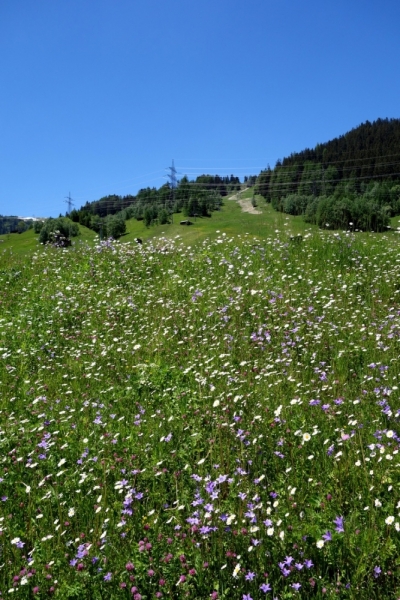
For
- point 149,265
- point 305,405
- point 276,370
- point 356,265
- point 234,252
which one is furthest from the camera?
point 149,265

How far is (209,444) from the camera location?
448 cm

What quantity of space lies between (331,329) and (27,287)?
868 centimetres

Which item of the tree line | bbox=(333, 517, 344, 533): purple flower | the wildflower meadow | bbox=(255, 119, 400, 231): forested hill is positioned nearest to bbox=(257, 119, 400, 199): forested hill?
bbox=(255, 119, 400, 231): forested hill

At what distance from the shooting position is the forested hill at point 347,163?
130 meters

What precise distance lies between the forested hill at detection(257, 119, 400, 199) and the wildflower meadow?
393 ft

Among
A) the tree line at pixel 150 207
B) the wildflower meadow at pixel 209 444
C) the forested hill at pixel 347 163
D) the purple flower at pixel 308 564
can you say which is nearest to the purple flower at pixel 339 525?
the wildflower meadow at pixel 209 444

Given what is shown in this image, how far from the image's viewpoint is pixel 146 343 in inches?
303

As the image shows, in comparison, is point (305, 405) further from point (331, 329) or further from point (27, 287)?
point (27, 287)

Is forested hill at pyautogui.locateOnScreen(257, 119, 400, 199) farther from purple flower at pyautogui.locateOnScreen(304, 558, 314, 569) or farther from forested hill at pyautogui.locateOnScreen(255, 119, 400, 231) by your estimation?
purple flower at pyautogui.locateOnScreen(304, 558, 314, 569)

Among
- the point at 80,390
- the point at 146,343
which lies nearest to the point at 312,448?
the point at 80,390

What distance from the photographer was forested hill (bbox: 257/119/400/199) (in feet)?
426

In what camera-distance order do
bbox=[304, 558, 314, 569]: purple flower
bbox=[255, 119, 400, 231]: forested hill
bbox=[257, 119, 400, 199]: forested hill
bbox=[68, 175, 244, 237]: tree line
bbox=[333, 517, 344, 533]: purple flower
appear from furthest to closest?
bbox=[257, 119, 400, 199]: forested hill, bbox=[255, 119, 400, 231]: forested hill, bbox=[68, 175, 244, 237]: tree line, bbox=[333, 517, 344, 533]: purple flower, bbox=[304, 558, 314, 569]: purple flower

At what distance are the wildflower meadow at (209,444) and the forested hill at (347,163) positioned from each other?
393 ft

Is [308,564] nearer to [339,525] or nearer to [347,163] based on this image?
[339,525]
